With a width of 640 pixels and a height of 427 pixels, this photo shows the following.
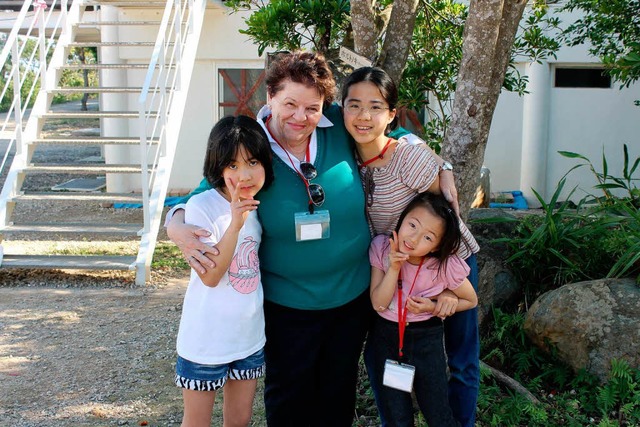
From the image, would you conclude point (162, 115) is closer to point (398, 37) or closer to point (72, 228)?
point (72, 228)

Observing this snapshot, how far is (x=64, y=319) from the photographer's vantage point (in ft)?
19.5

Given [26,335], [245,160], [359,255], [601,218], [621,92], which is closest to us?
[245,160]

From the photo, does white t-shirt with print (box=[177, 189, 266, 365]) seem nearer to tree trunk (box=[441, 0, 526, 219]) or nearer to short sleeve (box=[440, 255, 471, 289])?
short sleeve (box=[440, 255, 471, 289])

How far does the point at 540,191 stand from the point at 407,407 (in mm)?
7669

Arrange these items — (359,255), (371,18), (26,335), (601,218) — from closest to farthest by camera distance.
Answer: (359,255), (371,18), (601,218), (26,335)

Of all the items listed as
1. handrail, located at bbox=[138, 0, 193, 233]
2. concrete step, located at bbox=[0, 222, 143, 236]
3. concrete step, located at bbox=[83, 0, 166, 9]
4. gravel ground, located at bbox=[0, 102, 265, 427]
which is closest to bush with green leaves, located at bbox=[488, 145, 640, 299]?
gravel ground, located at bbox=[0, 102, 265, 427]

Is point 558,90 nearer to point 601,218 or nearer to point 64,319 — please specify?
point 601,218

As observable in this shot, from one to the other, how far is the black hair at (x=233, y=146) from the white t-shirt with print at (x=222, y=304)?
11 centimetres

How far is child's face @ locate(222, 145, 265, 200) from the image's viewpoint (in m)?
2.73

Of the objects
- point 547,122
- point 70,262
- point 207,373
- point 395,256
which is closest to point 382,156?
point 395,256

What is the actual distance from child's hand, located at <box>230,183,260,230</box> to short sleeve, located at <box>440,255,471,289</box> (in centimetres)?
87

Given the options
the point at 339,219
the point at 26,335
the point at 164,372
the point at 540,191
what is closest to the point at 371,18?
the point at 339,219

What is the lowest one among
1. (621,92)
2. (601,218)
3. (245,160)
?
(601,218)

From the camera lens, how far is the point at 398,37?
4.08 metres
